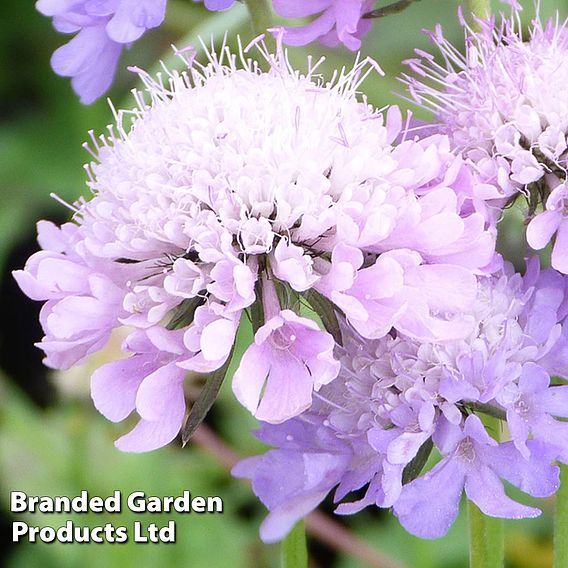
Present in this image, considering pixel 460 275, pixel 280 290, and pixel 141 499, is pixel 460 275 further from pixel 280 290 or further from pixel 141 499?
pixel 141 499

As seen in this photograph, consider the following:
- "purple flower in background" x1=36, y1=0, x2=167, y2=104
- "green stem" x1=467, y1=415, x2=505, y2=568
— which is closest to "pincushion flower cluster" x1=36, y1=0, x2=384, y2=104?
"purple flower in background" x1=36, y1=0, x2=167, y2=104

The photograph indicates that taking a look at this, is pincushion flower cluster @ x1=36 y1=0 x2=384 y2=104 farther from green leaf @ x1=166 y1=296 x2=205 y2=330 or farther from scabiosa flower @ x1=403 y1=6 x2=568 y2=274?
green leaf @ x1=166 y1=296 x2=205 y2=330

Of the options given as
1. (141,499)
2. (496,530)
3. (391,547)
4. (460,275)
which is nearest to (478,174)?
(460,275)

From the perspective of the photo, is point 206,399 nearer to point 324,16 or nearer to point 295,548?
point 295,548

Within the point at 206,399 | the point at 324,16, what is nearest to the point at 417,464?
the point at 206,399

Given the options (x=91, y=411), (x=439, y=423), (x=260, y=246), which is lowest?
(x=91, y=411)

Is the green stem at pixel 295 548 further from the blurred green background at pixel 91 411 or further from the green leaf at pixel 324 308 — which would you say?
the blurred green background at pixel 91 411

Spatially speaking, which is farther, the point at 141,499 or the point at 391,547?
the point at 391,547
